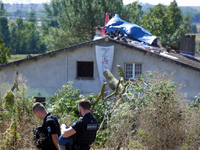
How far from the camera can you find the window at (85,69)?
63.0 ft

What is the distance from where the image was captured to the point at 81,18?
115ft

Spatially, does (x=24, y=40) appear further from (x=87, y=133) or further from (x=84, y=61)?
(x=87, y=133)

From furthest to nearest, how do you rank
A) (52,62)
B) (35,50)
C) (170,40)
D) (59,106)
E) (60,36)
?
(35,50), (60,36), (170,40), (52,62), (59,106)

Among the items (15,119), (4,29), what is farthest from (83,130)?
(4,29)

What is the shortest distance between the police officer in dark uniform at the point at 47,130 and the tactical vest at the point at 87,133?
399 millimetres

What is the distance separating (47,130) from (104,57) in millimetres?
12900

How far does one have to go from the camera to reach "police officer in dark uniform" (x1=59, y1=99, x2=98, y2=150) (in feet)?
17.4

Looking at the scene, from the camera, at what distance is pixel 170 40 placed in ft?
110

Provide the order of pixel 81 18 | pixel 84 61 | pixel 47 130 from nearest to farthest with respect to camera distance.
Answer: pixel 47 130 < pixel 84 61 < pixel 81 18

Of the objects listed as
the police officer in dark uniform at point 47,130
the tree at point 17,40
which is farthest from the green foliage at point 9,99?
the tree at point 17,40

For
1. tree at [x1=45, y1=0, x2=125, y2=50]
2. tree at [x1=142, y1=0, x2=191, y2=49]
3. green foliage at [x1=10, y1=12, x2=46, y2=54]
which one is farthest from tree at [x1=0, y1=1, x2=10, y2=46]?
tree at [x1=142, y1=0, x2=191, y2=49]

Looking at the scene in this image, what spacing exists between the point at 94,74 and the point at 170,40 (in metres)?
17.0

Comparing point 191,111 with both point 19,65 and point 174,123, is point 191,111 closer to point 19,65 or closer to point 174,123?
point 174,123

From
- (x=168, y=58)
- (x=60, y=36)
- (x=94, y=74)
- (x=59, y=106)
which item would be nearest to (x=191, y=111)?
(x=59, y=106)
